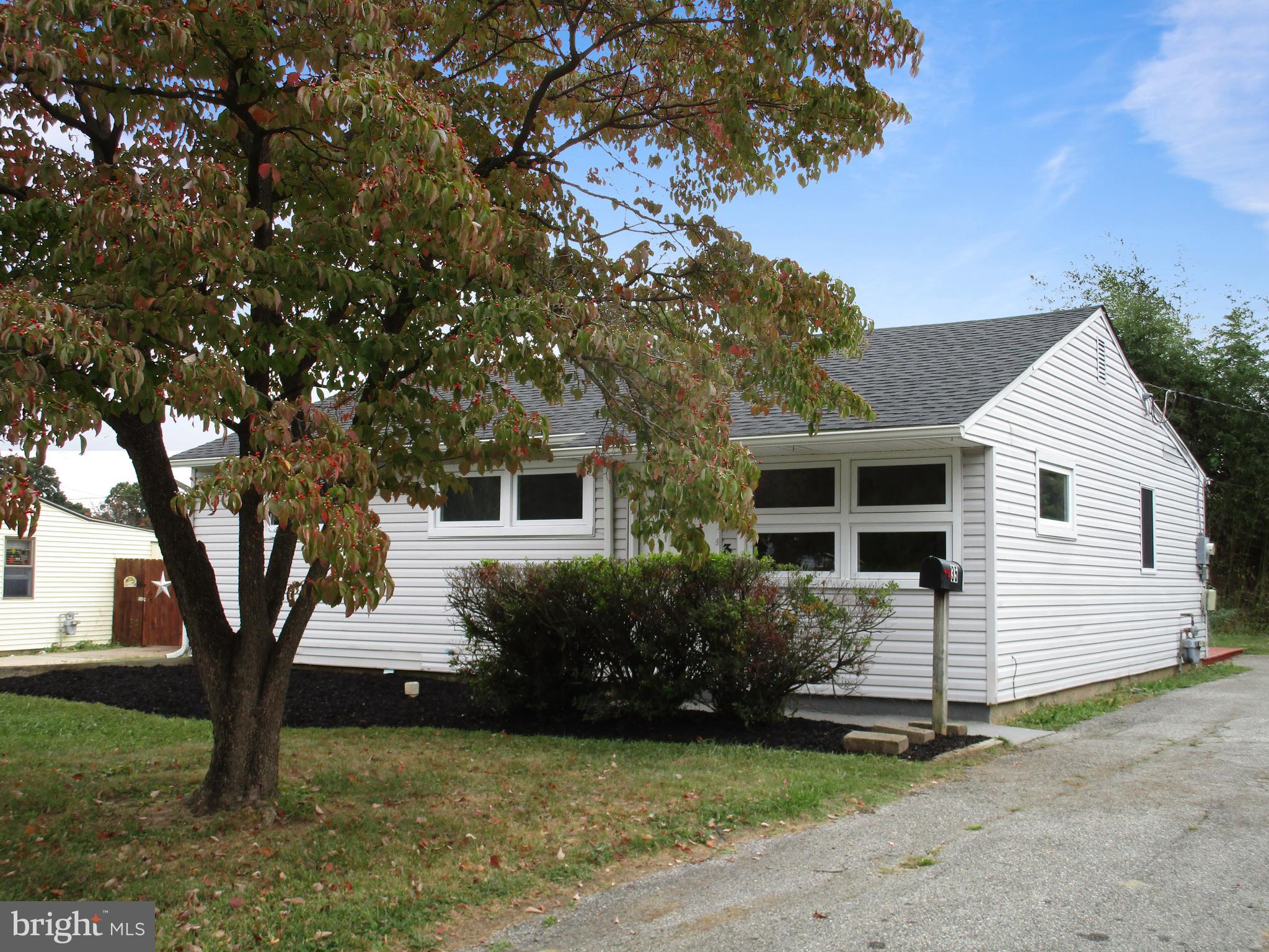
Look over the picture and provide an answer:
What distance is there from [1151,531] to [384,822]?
12257 millimetres

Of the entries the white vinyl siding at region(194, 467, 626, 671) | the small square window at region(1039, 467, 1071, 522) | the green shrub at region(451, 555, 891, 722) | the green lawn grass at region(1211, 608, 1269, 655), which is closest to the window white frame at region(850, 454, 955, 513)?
the green shrub at region(451, 555, 891, 722)

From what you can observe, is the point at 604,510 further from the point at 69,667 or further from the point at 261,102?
the point at 69,667

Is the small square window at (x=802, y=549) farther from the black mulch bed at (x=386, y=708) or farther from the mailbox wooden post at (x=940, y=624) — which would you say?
the black mulch bed at (x=386, y=708)

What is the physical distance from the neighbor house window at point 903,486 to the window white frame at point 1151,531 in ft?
17.6

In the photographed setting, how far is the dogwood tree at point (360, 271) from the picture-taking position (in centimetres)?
481

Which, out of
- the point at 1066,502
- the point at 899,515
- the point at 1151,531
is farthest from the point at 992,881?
the point at 1151,531

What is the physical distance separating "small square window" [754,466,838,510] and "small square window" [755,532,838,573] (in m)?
0.29

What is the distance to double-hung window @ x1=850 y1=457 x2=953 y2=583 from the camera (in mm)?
10156

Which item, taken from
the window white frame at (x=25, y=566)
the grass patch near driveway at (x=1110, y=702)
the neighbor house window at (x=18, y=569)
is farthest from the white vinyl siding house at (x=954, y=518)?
the neighbor house window at (x=18, y=569)

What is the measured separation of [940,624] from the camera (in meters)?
8.91

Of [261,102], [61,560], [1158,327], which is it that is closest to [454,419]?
[261,102]

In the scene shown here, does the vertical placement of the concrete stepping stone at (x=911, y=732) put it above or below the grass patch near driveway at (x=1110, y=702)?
above

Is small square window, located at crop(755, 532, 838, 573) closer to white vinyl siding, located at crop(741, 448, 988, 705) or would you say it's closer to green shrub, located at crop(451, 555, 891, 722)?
white vinyl siding, located at crop(741, 448, 988, 705)

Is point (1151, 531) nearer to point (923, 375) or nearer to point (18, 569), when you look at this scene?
point (923, 375)
